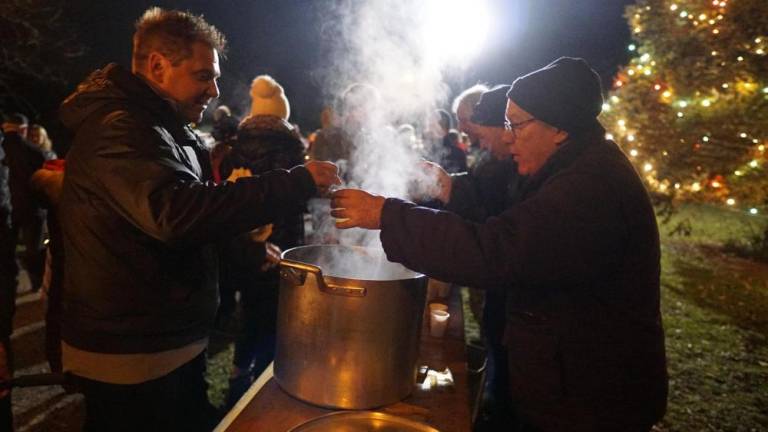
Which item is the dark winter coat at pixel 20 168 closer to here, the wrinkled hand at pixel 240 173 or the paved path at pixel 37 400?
the paved path at pixel 37 400

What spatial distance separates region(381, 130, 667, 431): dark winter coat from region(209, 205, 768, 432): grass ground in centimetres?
296

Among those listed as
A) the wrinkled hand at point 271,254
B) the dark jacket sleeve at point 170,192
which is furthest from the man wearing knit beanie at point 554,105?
the wrinkled hand at point 271,254

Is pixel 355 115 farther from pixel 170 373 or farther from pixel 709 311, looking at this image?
pixel 709 311

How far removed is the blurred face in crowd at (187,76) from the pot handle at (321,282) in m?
0.87

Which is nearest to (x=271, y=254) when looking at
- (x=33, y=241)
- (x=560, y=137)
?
(x=560, y=137)

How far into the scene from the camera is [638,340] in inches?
69.7

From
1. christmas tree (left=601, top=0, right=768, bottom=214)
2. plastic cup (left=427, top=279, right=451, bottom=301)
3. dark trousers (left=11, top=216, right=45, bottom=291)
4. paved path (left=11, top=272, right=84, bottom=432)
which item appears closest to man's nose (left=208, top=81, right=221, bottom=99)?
plastic cup (left=427, top=279, right=451, bottom=301)

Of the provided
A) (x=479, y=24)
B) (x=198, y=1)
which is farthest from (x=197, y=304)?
(x=198, y=1)

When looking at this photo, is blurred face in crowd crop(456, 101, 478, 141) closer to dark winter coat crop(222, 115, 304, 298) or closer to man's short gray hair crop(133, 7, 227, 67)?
dark winter coat crop(222, 115, 304, 298)

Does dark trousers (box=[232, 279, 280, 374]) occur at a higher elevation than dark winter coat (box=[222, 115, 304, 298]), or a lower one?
lower

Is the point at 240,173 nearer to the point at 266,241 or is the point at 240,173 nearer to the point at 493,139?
the point at 266,241

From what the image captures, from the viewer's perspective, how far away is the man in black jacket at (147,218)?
1.59 m

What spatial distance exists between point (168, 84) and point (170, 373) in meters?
1.13

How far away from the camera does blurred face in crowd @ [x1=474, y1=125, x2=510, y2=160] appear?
3.44 metres
